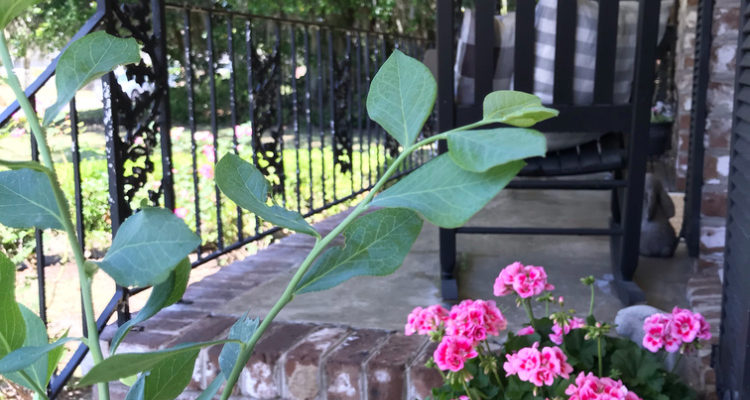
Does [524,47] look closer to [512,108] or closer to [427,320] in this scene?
[427,320]

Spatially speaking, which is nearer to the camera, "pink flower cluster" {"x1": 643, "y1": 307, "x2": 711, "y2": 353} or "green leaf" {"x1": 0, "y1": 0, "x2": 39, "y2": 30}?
A: "green leaf" {"x1": 0, "y1": 0, "x2": 39, "y2": 30}

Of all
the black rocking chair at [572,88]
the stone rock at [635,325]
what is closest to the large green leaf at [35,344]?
the stone rock at [635,325]

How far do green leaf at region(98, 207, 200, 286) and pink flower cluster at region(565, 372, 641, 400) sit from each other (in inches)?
38.6

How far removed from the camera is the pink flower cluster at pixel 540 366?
121cm

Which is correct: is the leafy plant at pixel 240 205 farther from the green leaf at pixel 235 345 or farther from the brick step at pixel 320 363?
the brick step at pixel 320 363

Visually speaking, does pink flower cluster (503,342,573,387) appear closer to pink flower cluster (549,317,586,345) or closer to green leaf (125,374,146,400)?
pink flower cluster (549,317,586,345)

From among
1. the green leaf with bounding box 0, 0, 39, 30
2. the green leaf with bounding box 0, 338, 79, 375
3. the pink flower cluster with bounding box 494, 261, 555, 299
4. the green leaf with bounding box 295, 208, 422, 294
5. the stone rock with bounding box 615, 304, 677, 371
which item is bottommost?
the stone rock with bounding box 615, 304, 677, 371

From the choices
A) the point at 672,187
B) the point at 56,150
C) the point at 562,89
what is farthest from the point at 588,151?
the point at 56,150

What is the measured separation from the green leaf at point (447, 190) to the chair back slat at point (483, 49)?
61.6 inches

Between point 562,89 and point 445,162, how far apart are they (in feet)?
5.42

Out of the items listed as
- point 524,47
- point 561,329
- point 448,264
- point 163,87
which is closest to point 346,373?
point 561,329

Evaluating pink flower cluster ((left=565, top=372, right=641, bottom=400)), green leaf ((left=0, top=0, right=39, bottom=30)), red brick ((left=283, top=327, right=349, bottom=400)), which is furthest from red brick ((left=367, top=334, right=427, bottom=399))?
green leaf ((left=0, top=0, right=39, bottom=30))

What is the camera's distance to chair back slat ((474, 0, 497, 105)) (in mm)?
1872

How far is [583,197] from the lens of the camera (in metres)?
3.62
